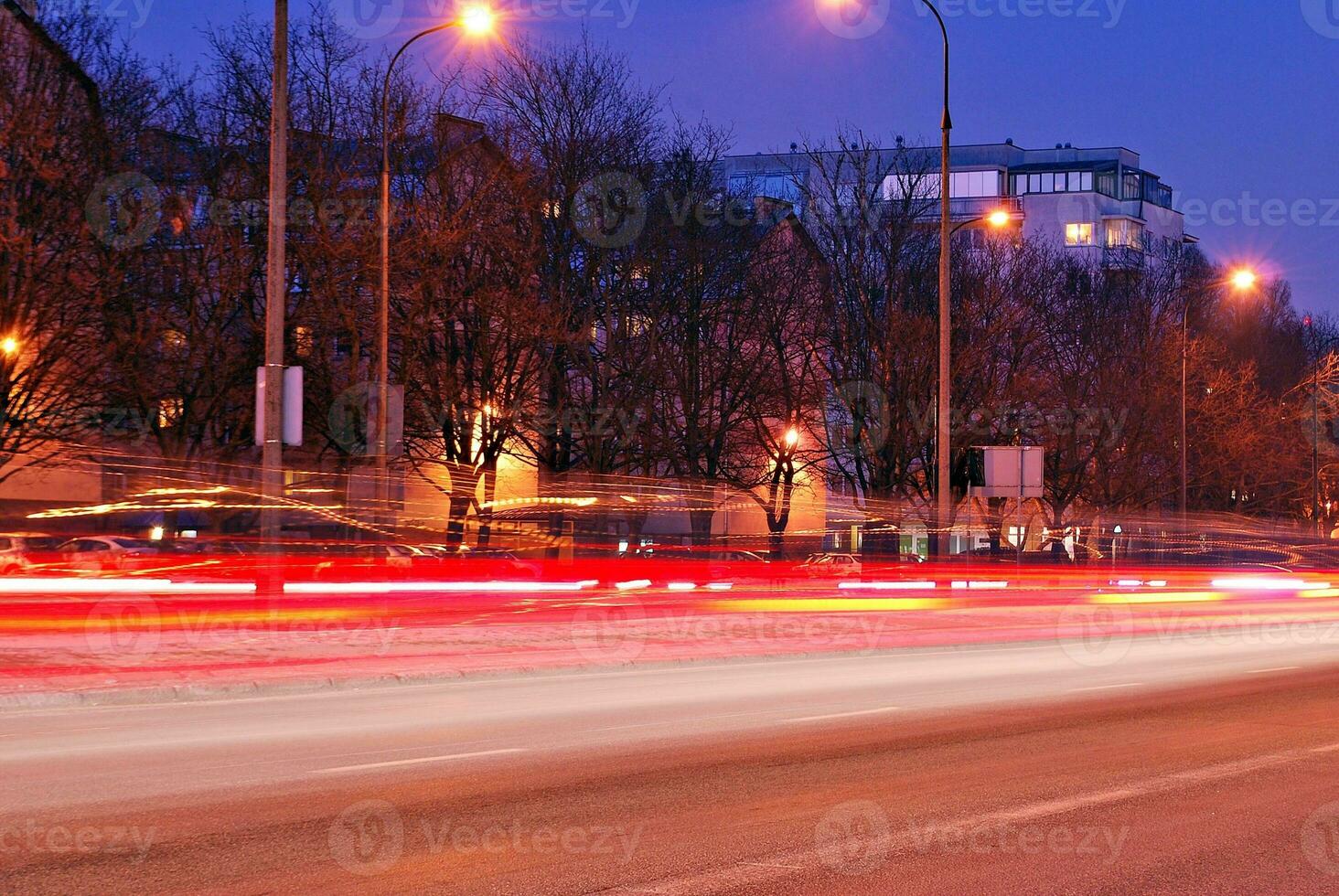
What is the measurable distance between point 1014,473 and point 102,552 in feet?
65.5

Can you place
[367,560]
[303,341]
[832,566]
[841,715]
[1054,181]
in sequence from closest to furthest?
[841,715]
[367,560]
[303,341]
[832,566]
[1054,181]

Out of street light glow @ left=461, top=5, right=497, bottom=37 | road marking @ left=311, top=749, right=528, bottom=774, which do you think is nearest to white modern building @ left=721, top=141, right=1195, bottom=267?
street light glow @ left=461, top=5, right=497, bottom=37

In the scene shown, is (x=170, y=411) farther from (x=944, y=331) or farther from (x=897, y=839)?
(x=897, y=839)

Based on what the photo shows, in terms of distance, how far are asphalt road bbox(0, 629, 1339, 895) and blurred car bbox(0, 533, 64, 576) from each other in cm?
1830

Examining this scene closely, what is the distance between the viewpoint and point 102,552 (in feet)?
112

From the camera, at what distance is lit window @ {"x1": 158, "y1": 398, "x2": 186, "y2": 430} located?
119 feet

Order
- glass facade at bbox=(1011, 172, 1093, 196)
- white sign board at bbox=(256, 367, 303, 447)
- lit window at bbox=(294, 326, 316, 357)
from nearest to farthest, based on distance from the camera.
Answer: white sign board at bbox=(256, 367, 303, 447)
lit window at bbox=(294, 326, 316, 357)
glass facade at bbox=(1011, 172, 1093, 196)

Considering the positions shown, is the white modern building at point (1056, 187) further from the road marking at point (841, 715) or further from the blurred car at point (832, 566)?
the road marking at point (841, 715)

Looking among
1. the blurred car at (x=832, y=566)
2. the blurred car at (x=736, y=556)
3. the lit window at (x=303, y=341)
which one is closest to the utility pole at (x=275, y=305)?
the lit window at (x=303, y=341)

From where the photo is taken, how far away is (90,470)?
37938mm

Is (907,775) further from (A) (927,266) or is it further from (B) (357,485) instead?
(A) (927,266)

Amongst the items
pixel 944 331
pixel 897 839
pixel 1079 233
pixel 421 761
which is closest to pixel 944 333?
pixel 944 331

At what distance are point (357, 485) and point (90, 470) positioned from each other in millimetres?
6514

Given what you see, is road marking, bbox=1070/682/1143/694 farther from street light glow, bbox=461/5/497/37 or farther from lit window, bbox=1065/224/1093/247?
lit window, bbox=1065/224/1093/247
